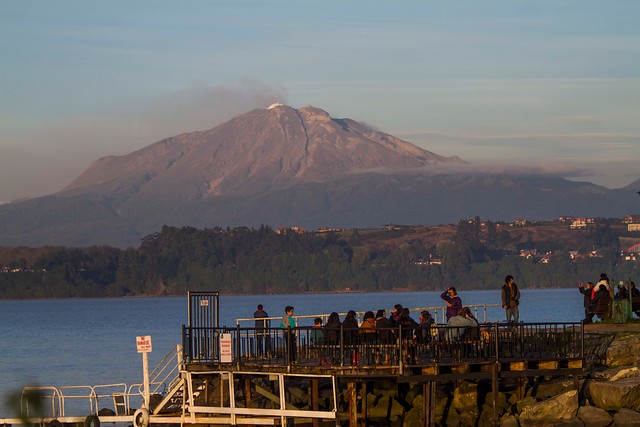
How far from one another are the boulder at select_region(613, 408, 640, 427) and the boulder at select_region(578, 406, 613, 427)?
0.17 metres

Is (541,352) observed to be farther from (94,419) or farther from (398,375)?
(94,419)

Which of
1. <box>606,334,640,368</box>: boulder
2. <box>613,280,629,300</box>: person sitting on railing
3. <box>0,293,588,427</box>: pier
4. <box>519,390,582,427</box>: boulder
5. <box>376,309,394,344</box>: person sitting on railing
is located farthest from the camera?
<box>613,280,629,300</box>: person sitting on railing

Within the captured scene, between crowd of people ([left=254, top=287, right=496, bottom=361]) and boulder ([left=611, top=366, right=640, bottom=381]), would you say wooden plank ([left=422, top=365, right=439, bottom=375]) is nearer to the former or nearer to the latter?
crowd of people ([left=254, top=287, right=496, bottom=361])

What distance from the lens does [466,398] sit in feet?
111

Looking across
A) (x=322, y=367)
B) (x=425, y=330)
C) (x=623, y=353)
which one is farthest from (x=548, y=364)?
(x=322, y=367)

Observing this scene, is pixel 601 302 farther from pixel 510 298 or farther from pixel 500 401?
pixel 500 401

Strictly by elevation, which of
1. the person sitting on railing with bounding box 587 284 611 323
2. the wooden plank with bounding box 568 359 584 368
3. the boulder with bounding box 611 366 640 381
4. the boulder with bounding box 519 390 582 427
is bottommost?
the boulder with bounding box 519 390 582 427

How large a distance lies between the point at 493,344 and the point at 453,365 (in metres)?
1.80

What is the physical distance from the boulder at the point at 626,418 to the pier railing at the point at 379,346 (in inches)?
80.7

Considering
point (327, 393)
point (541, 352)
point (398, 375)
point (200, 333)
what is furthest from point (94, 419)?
point (541, 352)

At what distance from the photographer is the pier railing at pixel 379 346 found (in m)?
30.5

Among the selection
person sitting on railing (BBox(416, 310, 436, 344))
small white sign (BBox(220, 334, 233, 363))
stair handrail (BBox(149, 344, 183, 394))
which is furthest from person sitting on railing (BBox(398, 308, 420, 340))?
stair handrail (BBox(149, 344, 183, 394))

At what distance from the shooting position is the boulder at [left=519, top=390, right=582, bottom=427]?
32.2 meters

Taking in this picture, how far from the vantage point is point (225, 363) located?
103 feet
